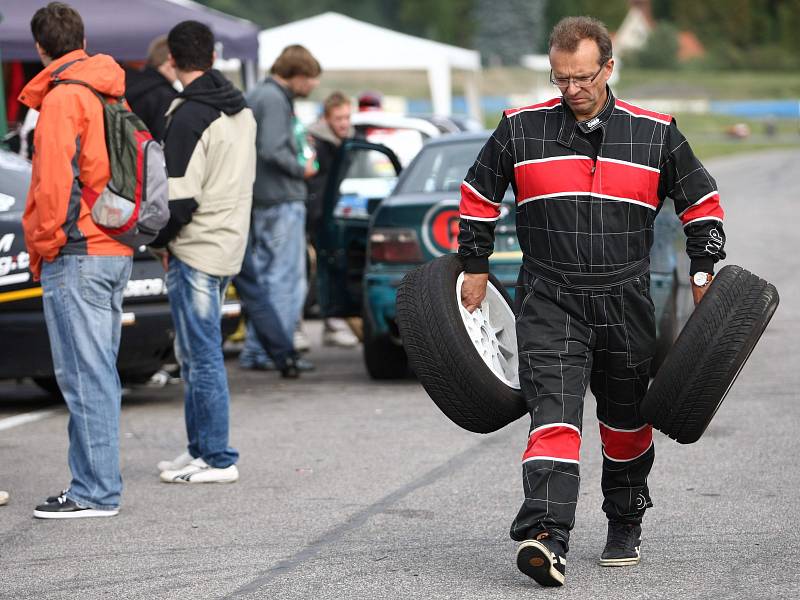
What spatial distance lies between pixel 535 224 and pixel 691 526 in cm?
142

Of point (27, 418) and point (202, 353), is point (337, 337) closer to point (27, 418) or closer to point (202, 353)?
point (27, 418)

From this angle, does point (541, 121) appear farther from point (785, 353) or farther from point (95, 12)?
point (95, 12)

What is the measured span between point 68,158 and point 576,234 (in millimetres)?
2033

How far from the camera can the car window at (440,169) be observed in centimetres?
916

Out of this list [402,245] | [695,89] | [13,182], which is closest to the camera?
[13,182]

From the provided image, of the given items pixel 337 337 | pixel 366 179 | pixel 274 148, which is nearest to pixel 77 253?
pixel 274 148

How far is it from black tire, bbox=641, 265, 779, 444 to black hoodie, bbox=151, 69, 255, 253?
97.4 inches

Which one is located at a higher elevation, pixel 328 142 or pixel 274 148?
pixel 274 148

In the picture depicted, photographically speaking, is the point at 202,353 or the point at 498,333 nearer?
the point at 498,333

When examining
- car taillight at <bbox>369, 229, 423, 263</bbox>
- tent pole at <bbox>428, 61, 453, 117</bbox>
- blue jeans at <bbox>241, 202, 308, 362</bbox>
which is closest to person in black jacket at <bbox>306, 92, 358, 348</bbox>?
blue jeans at <bbox>241, 202, 308, 362</bbox>

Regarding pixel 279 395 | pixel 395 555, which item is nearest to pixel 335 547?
pixel 395 555

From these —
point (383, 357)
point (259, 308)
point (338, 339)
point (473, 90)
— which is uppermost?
point (473, 90)

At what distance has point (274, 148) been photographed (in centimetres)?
914

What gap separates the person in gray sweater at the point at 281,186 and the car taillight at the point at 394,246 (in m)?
0.67
